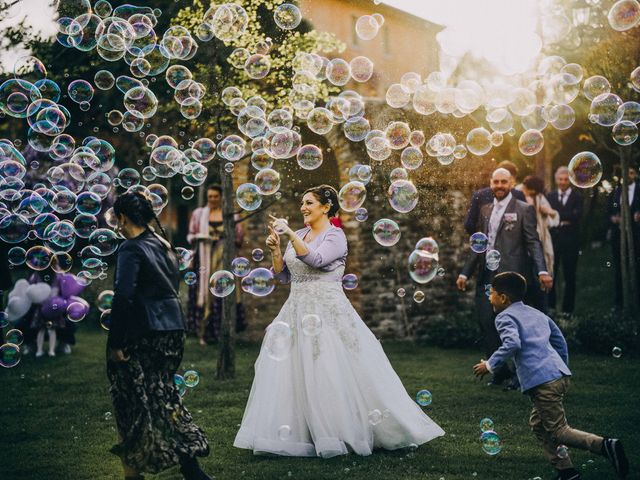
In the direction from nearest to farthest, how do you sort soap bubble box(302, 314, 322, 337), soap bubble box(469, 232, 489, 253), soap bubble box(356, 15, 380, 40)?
1. soap bubble box(302, 314, 322, 337)
2. soap bubble box(469, 232, 489, 253)
3. soap bubble box(356, 15, 380, 40)

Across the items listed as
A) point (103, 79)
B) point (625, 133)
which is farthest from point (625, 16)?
point (103, 79)

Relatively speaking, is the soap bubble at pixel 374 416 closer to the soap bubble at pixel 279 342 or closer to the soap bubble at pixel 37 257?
the soap bubble at pixel 279 342

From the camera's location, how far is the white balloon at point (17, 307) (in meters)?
9.75

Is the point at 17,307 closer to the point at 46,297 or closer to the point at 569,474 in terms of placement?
the point at 46,297

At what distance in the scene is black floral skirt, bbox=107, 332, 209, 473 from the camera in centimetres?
412

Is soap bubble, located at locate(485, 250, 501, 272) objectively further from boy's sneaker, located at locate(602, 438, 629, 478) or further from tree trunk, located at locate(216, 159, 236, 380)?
boy's sneaker, located at locate(602, 438, 629, 478)

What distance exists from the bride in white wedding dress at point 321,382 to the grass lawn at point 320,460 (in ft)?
0.48

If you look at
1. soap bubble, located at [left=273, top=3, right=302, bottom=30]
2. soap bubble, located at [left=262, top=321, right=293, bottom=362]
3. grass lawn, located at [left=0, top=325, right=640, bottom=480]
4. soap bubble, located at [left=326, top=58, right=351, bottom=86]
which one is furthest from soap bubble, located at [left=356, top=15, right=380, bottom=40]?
soap bubble, located at [left=262, top=321, right=293, bottom=362]

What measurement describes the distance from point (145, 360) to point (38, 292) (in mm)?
6447

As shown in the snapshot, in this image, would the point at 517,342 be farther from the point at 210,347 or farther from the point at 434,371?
the point at 210,347

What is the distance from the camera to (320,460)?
4871mm

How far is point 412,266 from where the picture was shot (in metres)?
6.90

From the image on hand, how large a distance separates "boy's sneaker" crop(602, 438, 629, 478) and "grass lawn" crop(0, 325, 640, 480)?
39 cm

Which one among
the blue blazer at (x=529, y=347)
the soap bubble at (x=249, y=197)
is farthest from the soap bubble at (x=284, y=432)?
the soap bubble at (x=249, y=197)
